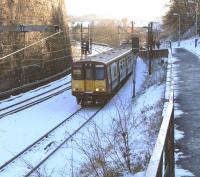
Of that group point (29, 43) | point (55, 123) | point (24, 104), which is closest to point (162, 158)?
point (55, 123)

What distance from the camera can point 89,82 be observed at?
26109 mm

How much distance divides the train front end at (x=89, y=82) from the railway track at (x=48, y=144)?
9.78ft

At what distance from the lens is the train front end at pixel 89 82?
2592 cm

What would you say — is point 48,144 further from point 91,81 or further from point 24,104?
point 24,104

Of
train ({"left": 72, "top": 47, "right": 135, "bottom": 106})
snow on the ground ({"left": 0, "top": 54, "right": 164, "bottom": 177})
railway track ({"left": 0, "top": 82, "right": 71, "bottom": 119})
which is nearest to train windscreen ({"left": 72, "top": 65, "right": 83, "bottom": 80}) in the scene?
train ({"left": 72, "top": 47, "right": 135, "bottom": 106})

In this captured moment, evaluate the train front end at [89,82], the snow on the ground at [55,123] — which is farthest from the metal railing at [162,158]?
the train front end at [89,82]

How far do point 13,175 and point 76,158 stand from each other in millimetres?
2215

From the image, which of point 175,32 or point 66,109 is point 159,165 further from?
point 175,32

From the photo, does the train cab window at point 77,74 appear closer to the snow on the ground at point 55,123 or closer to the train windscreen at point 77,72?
the train windscreen at point 77,72

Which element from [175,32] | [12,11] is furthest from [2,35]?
[175,32]

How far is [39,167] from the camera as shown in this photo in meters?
13.8

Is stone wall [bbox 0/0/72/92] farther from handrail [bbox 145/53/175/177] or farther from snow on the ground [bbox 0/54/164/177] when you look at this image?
handrail [bbox 145/53/175/177]

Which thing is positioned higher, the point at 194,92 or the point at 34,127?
the point at 194,92

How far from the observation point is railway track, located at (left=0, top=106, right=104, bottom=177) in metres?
14.2
